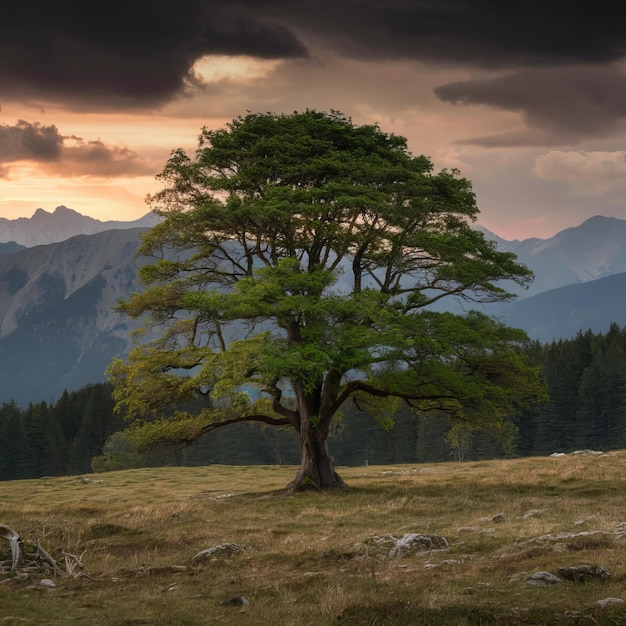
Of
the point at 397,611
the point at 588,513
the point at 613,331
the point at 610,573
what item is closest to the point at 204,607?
the point at 397,611

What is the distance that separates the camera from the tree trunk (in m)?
33.0

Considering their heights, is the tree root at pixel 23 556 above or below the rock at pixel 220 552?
above

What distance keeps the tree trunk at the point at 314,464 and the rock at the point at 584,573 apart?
870 inches

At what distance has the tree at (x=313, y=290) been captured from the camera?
29656 mm

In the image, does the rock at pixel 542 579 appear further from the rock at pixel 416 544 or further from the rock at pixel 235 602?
the rock at pixel 235 602

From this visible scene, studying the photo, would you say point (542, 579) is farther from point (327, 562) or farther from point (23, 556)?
point (23, 556)

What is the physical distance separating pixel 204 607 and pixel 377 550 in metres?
5.73

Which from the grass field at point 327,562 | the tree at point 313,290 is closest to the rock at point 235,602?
the grass field at point 327,562

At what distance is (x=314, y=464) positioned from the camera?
109ft

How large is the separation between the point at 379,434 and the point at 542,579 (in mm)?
124008

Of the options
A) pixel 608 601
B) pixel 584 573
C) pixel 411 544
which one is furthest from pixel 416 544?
pixel 608 601

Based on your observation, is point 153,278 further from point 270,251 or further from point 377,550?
point 377,550

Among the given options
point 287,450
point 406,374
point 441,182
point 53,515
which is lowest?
point 287,450

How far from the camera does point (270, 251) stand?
116 feet
